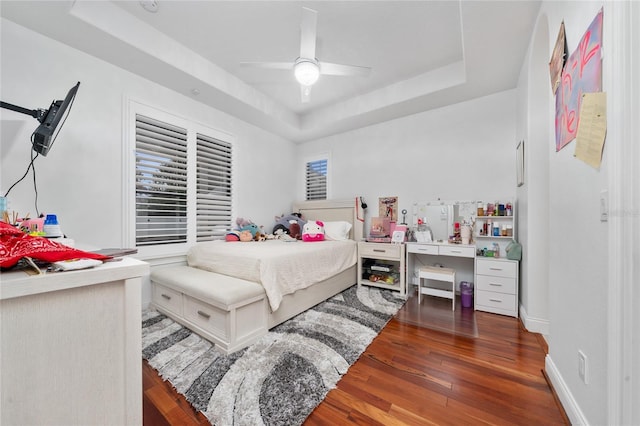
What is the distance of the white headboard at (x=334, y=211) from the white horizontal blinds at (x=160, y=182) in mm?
1997

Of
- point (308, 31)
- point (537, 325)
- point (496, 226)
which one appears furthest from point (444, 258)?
point (308, 31)

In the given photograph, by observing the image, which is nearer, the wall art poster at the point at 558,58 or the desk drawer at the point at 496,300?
the wall art poster at the point at 558,58

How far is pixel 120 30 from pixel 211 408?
301 centimetres

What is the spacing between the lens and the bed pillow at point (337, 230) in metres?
3.61

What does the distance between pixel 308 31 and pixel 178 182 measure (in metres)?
2.23

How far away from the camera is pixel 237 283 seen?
6.59ft

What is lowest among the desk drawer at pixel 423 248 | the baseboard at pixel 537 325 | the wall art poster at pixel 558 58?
the baseboard at pixel 537 325

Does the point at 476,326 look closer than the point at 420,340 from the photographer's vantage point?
No

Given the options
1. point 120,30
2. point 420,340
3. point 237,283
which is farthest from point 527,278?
point 120,30

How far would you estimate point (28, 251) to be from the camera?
2.05 feet

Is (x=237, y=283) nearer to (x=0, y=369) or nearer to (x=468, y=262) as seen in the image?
(x=0, y=369)

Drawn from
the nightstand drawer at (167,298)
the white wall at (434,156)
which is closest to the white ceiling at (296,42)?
the white wall at (434,156)

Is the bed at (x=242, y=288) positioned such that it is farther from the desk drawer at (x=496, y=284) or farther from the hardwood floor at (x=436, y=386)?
the desk drawer at (x=496, y=284)

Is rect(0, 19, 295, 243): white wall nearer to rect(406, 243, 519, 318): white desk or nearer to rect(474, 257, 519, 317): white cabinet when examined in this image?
rect(406, 243, 519, 318): white desk
